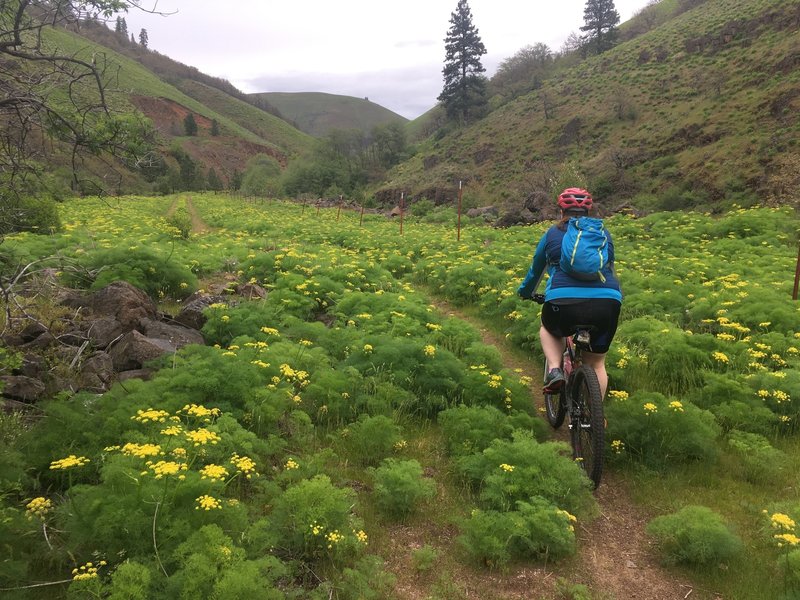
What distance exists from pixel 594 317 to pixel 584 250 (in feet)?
2.00

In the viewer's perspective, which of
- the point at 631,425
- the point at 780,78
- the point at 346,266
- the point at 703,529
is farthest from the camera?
the point at 780,78

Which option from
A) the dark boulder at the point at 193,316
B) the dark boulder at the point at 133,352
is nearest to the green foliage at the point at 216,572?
the dark boulder at the point at 133,352

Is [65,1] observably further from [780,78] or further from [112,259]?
[780,78]

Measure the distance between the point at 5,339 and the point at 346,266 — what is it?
272 inches

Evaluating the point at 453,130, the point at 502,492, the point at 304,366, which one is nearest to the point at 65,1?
the point at 304,366

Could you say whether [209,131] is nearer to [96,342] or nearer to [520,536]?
[96,342]

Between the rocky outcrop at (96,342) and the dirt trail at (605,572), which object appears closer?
the dirt trail at (605,572)

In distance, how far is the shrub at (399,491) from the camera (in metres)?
3.78

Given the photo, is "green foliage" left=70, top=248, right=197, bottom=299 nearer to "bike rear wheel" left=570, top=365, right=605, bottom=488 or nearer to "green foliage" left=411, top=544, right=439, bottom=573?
"green foliage" left=411, top=544, right=439, bottom=573

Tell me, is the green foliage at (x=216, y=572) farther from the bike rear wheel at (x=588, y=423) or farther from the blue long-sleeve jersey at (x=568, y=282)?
the blue long-sleeve jersey at (x=568, y=282)

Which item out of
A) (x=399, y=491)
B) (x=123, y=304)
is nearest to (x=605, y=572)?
(x=399, y=491)

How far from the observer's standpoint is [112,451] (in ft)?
11.9

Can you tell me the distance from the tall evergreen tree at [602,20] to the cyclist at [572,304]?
237ft

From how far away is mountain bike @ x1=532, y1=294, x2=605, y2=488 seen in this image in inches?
156
